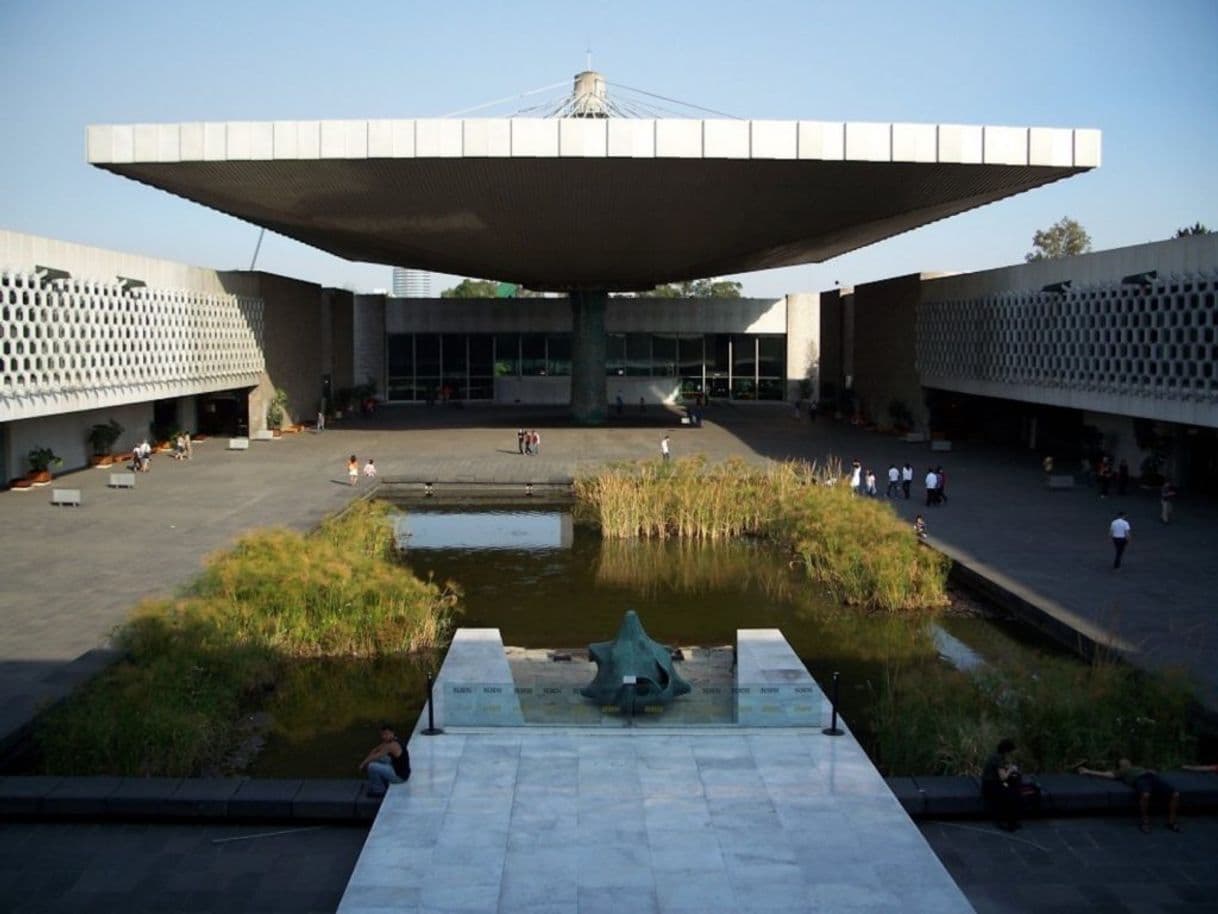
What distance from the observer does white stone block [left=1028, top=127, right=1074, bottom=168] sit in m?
24.3

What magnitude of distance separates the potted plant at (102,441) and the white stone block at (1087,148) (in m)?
22.3

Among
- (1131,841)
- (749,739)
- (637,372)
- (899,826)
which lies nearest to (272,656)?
(749,739)

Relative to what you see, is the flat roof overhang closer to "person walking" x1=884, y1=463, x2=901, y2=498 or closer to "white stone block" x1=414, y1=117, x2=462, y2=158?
"white stone block" x1=414, y1=117, x2=462, y2=158

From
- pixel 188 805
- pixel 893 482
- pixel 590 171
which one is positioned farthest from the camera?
pixel 893 482

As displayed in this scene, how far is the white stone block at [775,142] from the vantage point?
78.6 feet

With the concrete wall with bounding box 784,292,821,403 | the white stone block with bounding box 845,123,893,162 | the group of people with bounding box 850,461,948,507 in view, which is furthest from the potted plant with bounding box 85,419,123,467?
the concrete wall with bounding box 784,292,821,403

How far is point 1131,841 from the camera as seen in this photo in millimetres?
8375

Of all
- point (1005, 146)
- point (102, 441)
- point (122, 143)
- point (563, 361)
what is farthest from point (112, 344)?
point (563, 361)

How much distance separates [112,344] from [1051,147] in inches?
796

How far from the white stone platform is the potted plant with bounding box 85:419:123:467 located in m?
23.4

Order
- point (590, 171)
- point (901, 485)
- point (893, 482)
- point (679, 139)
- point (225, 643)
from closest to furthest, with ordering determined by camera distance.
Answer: point (225, 643), point (679, 139), point (590, 171), point (893, 482), point (901, 485)

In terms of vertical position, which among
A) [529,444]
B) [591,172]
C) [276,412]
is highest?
[591,172]

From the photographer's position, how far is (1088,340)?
92.9 ft

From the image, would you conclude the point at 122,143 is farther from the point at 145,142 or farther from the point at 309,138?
the point at 309,138
